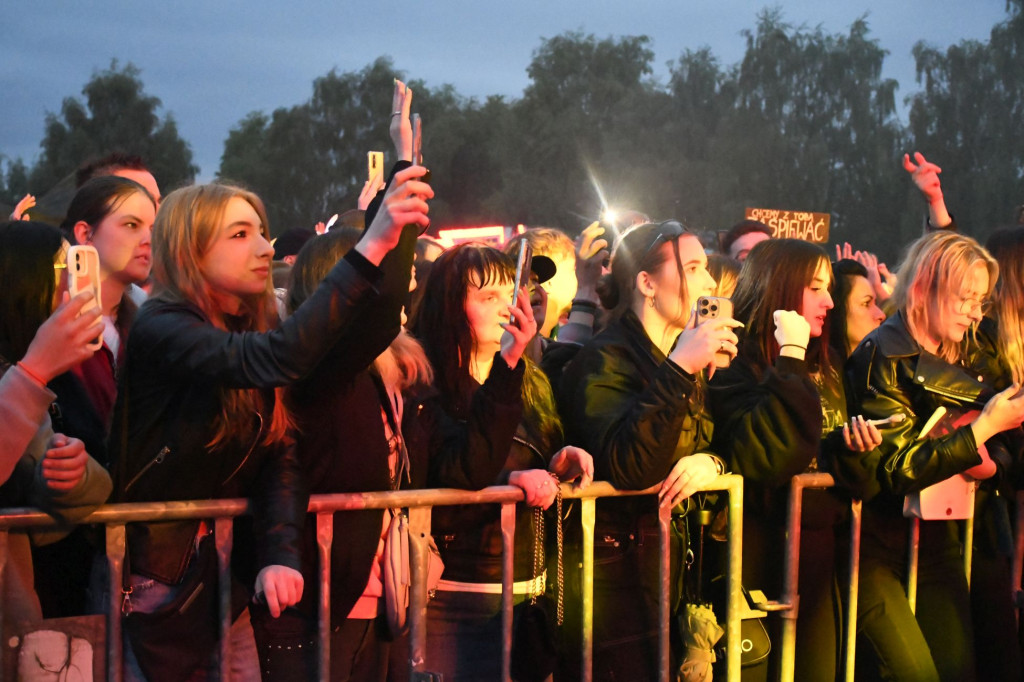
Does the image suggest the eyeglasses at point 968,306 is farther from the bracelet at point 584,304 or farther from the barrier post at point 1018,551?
the bracelet at point 584,304

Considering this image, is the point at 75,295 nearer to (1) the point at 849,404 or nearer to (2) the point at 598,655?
(2) the point at 598,655

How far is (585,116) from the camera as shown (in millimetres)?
57406

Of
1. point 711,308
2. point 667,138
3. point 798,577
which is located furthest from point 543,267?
point 667,138

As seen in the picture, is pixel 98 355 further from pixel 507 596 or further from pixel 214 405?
pixel 507 596

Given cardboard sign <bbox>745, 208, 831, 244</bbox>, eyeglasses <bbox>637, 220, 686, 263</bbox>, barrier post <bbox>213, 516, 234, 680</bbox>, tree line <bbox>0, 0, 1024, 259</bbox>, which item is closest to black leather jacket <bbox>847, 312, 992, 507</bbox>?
eyeglasses <bbox>637, 220, 686, 263</bbox>

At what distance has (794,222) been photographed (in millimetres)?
10047

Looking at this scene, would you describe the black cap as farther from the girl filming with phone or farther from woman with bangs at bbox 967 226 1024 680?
the girl filming with phone

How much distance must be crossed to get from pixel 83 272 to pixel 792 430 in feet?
8.00

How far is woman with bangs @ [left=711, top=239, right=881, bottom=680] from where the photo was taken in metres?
4.05

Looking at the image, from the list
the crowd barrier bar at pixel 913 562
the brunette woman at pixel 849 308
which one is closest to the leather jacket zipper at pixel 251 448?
the crowd barrier bar at pixel 913 562

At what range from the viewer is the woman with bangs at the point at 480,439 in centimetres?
352

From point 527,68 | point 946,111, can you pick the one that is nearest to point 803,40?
point 946,111

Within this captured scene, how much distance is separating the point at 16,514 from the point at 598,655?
1.92 meters

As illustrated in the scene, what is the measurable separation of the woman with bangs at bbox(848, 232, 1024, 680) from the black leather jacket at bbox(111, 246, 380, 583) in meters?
2.34
